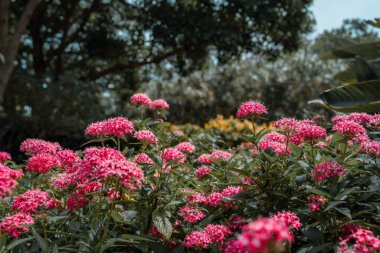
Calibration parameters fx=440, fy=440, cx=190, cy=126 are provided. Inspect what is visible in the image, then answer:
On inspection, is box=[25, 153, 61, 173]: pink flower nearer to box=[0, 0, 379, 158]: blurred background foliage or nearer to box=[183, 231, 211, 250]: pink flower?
box=[183, 231, 211, 250]: pink flower

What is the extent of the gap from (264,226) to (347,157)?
1551mm

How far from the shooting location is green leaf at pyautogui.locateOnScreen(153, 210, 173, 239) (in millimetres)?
1882

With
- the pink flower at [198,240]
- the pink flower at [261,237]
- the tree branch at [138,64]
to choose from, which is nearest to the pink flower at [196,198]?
the pink flower at [198,240]

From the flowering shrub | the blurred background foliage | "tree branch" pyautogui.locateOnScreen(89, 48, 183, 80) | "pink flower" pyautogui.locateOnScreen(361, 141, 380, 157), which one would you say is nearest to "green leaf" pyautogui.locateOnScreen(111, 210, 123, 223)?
the flowering shrub

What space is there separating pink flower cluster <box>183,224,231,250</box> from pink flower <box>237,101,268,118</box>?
28.9 inches

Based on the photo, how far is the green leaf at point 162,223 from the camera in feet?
6.18

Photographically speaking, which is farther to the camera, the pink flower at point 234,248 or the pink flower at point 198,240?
the pink flower at point 198,240

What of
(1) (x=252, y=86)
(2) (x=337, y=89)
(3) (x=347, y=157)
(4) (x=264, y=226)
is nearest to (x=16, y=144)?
(2) (x=337, y=89)

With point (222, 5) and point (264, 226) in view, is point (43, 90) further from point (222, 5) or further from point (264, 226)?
point (264, 226)

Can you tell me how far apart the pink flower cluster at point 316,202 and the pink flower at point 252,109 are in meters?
0.63

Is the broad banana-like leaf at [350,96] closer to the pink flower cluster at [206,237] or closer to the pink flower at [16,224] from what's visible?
the pink flower cluster at [206,237]

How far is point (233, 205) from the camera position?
7.13ft

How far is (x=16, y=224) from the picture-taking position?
5.93ft

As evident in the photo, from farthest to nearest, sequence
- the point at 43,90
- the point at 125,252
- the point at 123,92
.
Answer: the point at 123,92
the point at 43,90
the point at 125,252
